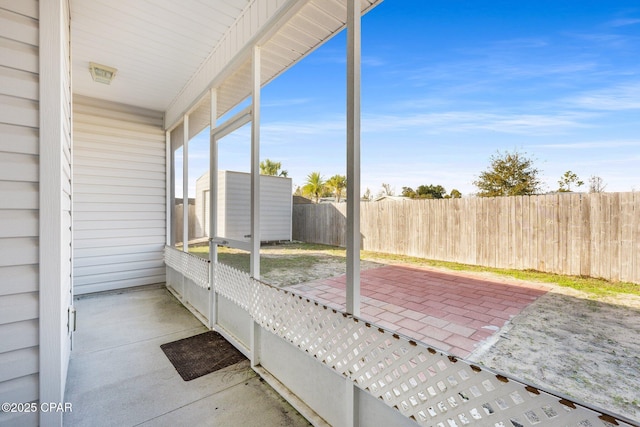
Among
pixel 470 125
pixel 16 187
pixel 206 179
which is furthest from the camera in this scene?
pixel 470 125

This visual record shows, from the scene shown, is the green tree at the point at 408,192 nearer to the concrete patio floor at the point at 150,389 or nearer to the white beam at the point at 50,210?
the concrete patio floor at the point at 150,389

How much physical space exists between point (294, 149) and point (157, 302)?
331 centimetres

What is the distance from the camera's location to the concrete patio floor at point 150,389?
5.82ft

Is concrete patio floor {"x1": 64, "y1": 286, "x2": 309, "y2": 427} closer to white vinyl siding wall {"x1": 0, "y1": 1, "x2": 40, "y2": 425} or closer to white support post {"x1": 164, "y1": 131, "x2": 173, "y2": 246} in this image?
white vinyl siding wall {"x1": 0, "y1": 1, "x2": 40, "y2": 425}

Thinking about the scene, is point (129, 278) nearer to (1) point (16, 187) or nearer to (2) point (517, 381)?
(1) point (16, 187)

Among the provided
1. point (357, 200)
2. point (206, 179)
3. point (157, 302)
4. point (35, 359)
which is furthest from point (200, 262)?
point (357, 200)

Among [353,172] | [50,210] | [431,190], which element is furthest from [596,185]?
[431,190]

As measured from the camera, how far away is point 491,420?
0.94 m

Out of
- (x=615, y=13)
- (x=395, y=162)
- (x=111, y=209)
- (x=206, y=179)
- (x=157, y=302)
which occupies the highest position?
(x=615, y=13)

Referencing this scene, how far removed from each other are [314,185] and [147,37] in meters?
17.8

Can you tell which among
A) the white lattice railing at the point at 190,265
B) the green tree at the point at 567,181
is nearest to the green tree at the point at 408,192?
the green tree at the point at 567,181

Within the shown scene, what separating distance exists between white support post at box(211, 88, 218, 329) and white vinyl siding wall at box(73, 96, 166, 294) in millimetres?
2302

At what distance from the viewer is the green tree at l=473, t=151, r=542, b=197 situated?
794cm

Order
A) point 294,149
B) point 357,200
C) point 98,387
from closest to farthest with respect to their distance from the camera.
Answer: point 357,200 → point 98,387 → point 294,149
